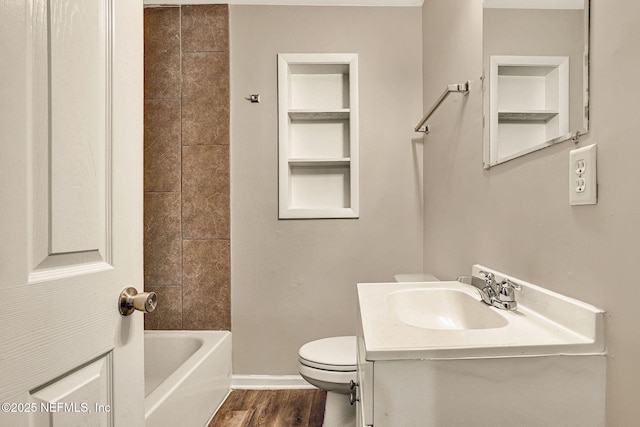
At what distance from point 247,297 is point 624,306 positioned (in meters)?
1.87

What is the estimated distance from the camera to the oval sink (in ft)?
3.61

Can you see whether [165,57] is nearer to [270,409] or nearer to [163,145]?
[163,145]

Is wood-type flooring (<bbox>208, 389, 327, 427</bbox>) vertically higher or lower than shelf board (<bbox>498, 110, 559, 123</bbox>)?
lower

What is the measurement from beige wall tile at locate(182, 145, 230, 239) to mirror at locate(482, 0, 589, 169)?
5.01 ft

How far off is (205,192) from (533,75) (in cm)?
181

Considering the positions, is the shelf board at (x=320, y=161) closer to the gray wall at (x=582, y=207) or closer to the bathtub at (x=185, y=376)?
the gray wall at (x=582, y=207)

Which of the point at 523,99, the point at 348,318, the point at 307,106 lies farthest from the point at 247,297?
the point at 523,99

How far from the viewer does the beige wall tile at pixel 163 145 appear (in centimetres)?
215

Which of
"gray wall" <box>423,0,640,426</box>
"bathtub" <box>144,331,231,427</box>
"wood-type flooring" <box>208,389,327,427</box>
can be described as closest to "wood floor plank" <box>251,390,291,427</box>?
"wood-type flooring" <box>208,389,327,427</box>

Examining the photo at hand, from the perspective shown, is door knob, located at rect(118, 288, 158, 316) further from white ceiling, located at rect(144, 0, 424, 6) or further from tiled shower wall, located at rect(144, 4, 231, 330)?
white ceiling, located at rect(144, 0, 424, 6)

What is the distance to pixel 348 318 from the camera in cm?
215

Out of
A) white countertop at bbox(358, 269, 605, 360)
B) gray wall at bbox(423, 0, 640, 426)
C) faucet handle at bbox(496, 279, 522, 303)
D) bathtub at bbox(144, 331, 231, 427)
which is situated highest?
gray wall at bbox(423, 0, 640, 426)

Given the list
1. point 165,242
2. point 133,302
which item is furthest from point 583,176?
A: point 165,242

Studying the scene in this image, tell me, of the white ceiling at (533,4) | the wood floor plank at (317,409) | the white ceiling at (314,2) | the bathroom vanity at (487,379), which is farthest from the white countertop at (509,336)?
the white ceiling at (314,2)
